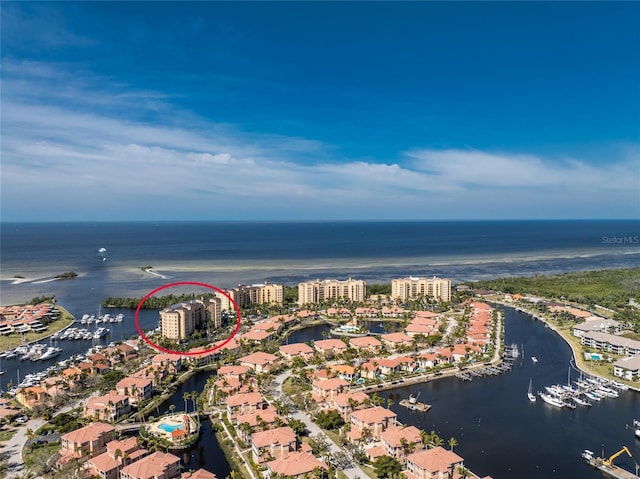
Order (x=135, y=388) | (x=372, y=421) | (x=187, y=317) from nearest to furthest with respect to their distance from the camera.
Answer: (x=372, y=421) < (x=135, y=388) < (x=187, y=317)

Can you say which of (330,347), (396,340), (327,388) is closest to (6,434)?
(327,388)

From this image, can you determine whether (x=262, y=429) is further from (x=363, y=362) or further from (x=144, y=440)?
(x=363, y=362)

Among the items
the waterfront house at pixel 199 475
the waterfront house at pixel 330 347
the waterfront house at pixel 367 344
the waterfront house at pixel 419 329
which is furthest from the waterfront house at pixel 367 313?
the waterfront house at pixel 199 475

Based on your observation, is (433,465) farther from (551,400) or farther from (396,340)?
(396,340)

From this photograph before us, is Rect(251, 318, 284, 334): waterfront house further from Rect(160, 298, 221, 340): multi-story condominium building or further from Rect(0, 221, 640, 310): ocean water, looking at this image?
Rect(0, 221, 640, 310): ocean water

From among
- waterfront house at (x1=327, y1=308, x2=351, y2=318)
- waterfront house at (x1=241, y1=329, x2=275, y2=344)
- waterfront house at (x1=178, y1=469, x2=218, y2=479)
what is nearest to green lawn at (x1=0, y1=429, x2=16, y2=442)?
waterfront house at (x1=178, y1=469, x2=218, y2=479)
